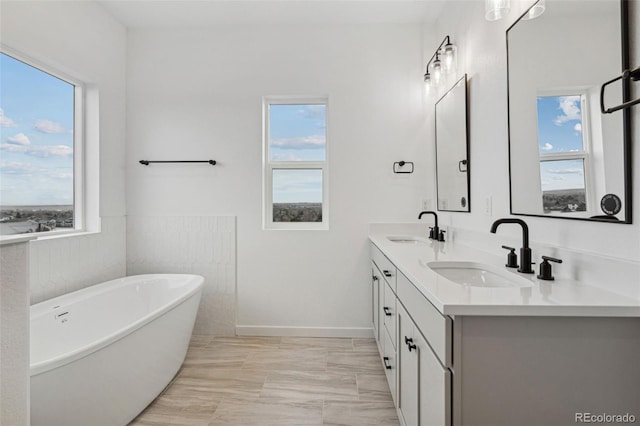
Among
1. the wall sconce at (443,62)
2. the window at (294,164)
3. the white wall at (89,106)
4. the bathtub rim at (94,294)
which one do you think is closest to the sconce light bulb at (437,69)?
the wall sconce at (443,62)

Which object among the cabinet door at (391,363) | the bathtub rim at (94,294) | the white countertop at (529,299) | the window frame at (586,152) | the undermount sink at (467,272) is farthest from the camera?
the cabinet door at (391,363)

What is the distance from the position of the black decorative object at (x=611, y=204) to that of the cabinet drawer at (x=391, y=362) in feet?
3.74

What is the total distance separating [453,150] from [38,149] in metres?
3.09

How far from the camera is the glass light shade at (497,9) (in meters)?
1.47

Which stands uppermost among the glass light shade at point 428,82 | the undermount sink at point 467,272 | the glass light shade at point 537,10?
the glass light shade at point 428,82

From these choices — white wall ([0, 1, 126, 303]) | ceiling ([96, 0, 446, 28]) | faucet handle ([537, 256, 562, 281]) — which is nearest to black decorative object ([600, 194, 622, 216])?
faucet handle ([537, 256, 562, 281])

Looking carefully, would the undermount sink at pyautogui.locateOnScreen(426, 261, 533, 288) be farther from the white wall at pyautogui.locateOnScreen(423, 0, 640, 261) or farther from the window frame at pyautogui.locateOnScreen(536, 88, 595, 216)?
the window frame at pyautogui.locateOnScreen(536, 88, 595, 216)

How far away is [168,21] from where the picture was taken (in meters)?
2.73

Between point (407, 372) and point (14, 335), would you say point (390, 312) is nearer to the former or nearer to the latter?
point (407, 372)

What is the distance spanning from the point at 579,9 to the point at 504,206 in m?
0.92

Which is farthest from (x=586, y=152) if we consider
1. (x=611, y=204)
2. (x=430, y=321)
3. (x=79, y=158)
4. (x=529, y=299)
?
(x=79, y=158)

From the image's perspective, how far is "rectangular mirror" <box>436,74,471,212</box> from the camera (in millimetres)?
2104
